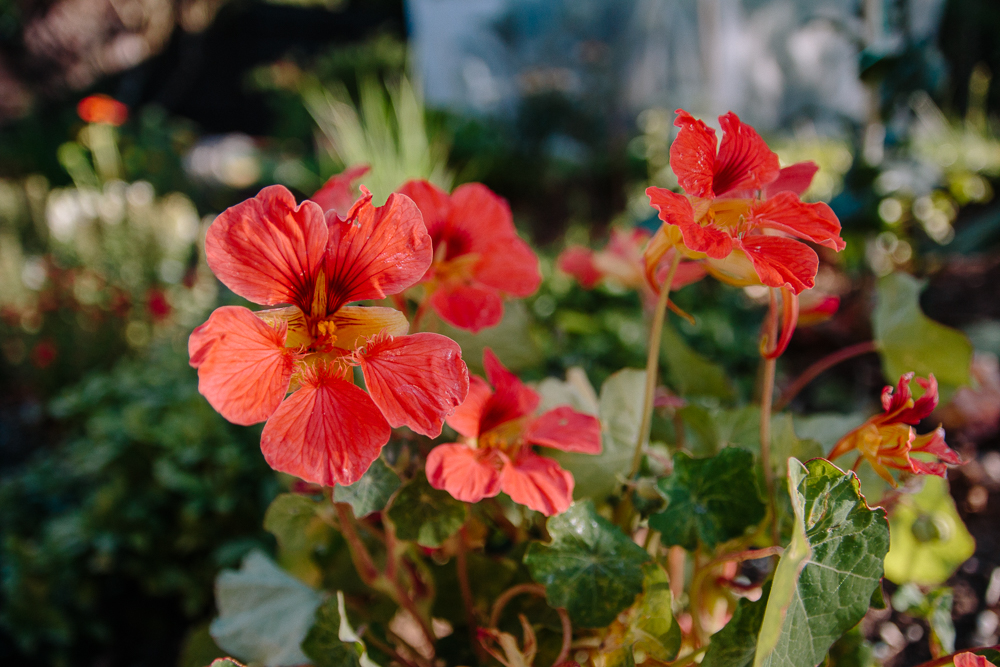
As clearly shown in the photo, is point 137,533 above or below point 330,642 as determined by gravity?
below

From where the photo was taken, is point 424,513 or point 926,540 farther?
point 926,540

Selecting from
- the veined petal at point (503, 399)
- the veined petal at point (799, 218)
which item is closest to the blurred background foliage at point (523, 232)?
the veined petal at point (503, 399)

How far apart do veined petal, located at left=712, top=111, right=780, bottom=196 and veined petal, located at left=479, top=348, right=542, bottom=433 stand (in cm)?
19

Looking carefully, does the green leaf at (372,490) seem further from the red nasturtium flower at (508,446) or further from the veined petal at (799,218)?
the veined petal at (799,218)

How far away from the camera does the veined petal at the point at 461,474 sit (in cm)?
36

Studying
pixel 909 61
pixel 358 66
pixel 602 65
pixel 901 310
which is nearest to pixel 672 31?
pixel 602 65

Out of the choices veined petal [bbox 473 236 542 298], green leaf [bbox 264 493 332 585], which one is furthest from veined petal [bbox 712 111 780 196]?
green leaf [bbox 264 493 332 585]

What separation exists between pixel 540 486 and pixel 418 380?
108mm

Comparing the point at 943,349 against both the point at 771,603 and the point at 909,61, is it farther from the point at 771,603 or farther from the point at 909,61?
Answer: the point at 909,61

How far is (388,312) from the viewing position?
39 cm

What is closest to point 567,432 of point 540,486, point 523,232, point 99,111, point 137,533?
point 540,486

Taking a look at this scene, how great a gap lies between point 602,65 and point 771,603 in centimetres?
466

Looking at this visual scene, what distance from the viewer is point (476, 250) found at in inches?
19.3

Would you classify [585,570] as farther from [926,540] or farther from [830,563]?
[926,540]
